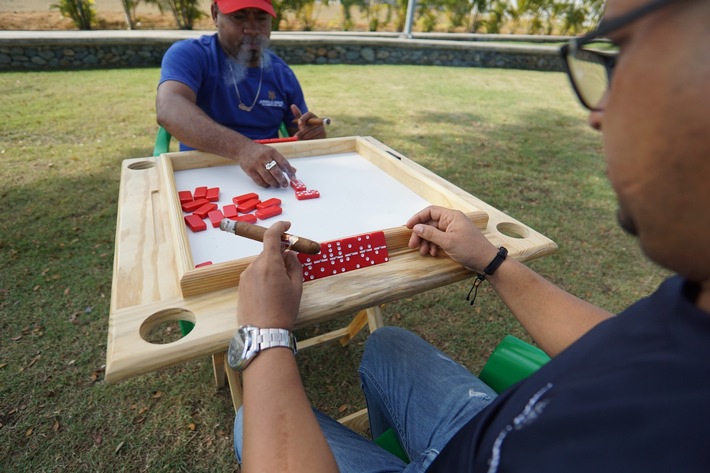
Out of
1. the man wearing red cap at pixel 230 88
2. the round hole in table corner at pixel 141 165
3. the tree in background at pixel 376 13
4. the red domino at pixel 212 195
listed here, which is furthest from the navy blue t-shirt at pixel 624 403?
the tree in background at pixel 376 13

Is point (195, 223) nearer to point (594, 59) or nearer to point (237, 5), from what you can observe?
point (594, 59)

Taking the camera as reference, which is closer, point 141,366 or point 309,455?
point 309,455

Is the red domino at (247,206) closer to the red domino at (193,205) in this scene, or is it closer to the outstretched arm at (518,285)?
the red domino at (193,205)

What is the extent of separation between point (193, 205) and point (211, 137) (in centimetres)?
50

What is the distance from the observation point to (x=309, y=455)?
72 centimetres

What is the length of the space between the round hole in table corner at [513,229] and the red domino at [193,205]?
111cm

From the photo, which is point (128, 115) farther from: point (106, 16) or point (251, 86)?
point (106, 16)

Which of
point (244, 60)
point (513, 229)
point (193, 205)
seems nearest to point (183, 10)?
point (244, 60)

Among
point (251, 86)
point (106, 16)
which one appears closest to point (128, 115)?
point (251, 86)

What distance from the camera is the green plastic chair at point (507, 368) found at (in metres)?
1.25

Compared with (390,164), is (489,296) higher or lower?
lower

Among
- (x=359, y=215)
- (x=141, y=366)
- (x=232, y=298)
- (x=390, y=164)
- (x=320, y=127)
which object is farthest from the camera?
(x=320, y=127)

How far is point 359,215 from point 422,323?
4.16 ft

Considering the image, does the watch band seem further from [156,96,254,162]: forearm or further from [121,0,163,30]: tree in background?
[121,0,163,30]: tree in background
